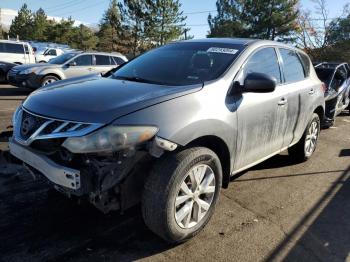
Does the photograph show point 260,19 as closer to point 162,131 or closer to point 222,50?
point 222,50

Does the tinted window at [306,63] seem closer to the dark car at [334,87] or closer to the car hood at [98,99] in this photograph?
the car hood at [98,99]

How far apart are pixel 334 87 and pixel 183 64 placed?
623 cm

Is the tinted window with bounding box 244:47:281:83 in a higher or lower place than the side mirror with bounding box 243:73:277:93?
higher

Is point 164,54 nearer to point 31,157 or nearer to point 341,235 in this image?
point 31,157

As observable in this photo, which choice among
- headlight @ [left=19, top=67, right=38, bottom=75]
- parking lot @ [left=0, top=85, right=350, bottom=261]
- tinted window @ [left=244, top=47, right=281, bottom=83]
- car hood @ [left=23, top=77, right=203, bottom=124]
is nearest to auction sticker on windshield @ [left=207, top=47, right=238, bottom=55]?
tinted window @ [left=244, top=47, right=281, bottom=83]

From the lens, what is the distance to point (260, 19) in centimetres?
3906

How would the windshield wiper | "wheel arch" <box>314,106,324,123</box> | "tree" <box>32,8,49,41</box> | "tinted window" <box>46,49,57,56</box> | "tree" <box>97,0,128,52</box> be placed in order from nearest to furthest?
the windshield wiper
"wheel arch" <box>314,106,324,123</box>
"tinted window" <box>46,49,57,56</box>
"tree" <box>97,0,128,52</box>
"tree" <box>32,8,49,41</box>

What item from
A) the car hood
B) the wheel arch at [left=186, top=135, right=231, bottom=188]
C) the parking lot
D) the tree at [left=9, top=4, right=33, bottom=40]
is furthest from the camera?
the tree at [left=9, top=4, right=33, bottom=40]

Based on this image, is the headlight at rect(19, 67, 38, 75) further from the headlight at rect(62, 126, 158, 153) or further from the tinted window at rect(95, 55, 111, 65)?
the headlight at rect(62, 126, 158, 153)

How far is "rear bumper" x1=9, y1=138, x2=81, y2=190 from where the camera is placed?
9.37ft

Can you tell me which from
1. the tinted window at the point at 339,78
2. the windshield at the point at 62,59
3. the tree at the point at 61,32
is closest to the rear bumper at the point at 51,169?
the tinted window at the point at 339,78

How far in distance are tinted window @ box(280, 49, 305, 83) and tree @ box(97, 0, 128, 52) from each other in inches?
1599

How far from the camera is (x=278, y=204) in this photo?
434cm

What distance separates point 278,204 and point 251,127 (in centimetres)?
98
